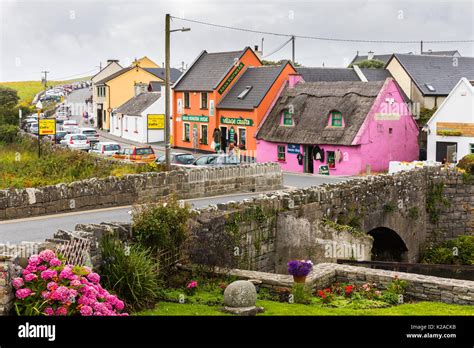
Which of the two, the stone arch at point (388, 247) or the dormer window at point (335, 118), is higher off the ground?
the dormer window at point (335, 118)

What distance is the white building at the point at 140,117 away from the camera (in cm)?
6850

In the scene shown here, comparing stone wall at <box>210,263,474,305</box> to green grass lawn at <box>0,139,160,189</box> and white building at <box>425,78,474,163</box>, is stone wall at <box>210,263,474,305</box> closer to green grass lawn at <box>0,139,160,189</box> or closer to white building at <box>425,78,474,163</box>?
green grass lawn at <box>0,139,160,189</box>

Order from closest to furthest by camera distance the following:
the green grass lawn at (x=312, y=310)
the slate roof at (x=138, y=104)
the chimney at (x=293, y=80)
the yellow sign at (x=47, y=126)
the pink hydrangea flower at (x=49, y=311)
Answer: the pink hydrangea flower at (x=49, y=311), the green grass lawn at (x=312, y=310), the yellow sign at (x=47, y=126), the chimney at (x=293, y=80), the slate roof at (x=138, y=104)

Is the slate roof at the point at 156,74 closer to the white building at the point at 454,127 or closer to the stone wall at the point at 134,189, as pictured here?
the white building at the point at 454,127

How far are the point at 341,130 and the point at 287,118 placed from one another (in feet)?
18.0

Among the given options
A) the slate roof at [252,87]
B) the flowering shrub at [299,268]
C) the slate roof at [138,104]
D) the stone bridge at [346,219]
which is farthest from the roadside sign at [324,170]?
the flowering shrub at [299,268]

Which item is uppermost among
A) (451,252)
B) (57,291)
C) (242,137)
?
(242,137)

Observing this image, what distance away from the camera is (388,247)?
29531 millimetres

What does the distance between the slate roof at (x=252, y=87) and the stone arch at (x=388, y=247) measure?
83.9 ft

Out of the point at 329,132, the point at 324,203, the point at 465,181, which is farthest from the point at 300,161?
the point at 324,203

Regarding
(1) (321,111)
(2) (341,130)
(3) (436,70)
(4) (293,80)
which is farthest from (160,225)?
(3) (436,70)

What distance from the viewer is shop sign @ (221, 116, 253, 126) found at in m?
54.7

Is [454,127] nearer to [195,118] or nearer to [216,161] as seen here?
[216,161]
